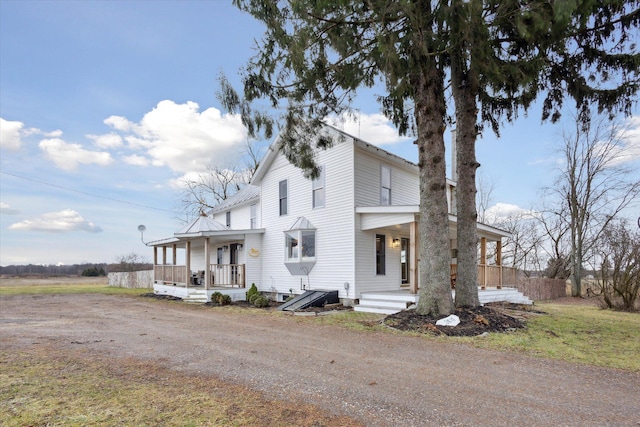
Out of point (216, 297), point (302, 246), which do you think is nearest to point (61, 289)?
point (216, 297)

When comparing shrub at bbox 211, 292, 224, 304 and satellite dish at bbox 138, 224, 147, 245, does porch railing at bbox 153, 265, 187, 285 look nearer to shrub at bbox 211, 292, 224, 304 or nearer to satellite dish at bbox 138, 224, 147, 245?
satellite dish at bbox 138, 224, 147, 245

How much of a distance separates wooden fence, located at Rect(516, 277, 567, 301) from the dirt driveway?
56.3 ft

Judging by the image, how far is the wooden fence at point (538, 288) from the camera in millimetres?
22172

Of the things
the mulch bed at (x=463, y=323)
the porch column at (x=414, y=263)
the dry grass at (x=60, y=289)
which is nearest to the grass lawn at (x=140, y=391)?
the mulch bed at (x=463, y=323)

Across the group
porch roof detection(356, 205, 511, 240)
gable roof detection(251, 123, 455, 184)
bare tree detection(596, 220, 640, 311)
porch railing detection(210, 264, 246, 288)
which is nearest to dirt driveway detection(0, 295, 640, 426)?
porch roof detection(356, 205, 511, 240)

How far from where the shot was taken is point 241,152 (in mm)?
32719

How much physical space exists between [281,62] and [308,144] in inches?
107

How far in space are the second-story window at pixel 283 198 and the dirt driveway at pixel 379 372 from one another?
24.4 feet

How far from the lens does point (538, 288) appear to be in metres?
22.5

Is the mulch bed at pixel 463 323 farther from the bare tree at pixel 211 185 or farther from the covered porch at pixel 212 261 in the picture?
the bare tree at pixel 211 185

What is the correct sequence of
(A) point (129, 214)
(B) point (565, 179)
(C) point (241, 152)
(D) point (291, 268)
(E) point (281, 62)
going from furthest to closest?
1. (C) point (241, 152)
2. (A) point (129, 214)
3. (B) point (565, 179)
4. (D) point (291, 268)
5. (E) point (281, 62)

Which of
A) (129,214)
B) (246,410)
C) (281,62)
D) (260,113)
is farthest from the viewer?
(129,214)

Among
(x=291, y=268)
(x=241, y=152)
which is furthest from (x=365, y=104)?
(x=241, y=152)

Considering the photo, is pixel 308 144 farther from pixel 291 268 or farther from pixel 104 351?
pixel 104 351
